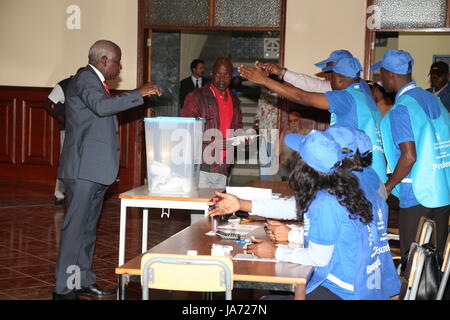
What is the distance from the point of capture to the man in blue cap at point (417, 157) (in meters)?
4.19

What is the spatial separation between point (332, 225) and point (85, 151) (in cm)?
226

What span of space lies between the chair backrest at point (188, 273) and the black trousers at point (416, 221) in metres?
1.89

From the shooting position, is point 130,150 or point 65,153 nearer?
point 65,153

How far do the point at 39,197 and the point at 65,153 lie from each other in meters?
5.03

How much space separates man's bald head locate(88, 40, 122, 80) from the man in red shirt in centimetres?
124

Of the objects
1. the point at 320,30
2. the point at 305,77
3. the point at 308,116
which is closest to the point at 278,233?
the point at 305,77

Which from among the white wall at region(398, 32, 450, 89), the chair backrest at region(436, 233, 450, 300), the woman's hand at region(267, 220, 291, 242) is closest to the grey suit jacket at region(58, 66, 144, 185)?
the woman's hand at region(267, 220, 291, 242)

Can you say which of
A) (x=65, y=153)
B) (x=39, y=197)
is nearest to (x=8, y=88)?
(x=39, y=197)

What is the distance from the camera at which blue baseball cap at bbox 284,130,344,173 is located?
2.84 metres

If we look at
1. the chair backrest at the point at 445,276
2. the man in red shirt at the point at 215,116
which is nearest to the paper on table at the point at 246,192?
the chair backrest at the point at 445,276

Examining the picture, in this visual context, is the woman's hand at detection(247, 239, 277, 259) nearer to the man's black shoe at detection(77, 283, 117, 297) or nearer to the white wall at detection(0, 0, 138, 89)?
the man's black shoe at detection(77, 283, 117, 297)

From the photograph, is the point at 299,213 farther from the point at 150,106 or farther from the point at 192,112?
the point at 150,106

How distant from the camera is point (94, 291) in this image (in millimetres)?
4727

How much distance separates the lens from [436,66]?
7.55 metres
